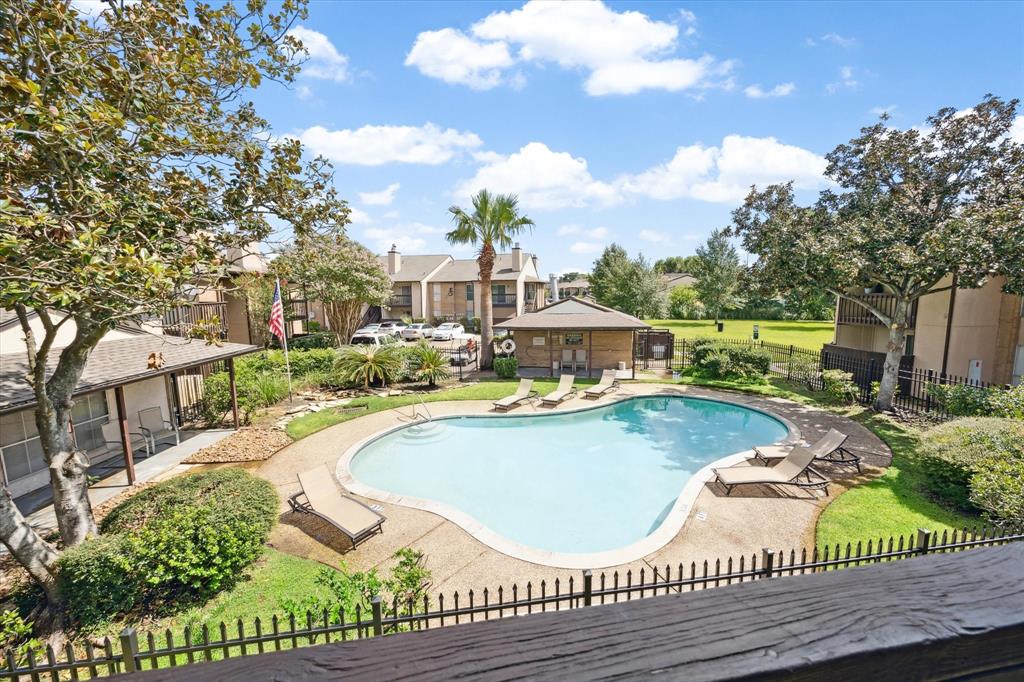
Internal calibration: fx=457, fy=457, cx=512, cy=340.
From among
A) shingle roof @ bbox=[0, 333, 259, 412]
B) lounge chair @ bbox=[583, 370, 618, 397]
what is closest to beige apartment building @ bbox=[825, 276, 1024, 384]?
lounge chair @ bbox=[583, 370, 618, 397]

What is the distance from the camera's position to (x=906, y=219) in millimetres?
16328

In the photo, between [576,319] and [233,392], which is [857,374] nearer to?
[576,319]

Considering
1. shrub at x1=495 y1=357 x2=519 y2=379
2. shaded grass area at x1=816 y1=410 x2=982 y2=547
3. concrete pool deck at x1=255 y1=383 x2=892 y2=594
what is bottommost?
concrete pool deck at x1=255 y1=383 x2=892 y2=594

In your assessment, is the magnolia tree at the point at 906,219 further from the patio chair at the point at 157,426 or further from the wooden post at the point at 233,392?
the patio chair at the point at 157,426

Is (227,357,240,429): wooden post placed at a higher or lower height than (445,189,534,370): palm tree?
lower

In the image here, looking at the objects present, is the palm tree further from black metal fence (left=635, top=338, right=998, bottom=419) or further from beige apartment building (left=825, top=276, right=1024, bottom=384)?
beige apartment building (left=825, top=276, right=1024, bottom=384)

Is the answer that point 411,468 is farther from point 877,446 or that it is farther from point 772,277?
point 772,277

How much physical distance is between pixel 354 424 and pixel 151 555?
9670mm

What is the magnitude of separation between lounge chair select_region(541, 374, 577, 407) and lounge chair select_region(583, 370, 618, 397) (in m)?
0.72

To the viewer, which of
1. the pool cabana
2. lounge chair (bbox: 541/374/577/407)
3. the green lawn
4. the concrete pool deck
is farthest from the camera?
the green lawn

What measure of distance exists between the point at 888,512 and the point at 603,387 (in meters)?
12.0

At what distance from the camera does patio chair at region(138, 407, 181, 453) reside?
14648mm

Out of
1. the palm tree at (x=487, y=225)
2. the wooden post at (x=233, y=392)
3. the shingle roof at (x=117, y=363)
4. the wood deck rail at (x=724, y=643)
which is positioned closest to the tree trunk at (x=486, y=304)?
the palm tree at (x=487, y=225)

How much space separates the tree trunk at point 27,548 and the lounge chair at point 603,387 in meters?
16.9
